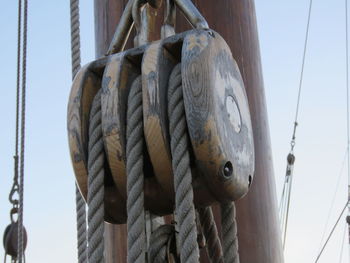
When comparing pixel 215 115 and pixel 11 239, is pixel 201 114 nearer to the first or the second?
pixel 215 115

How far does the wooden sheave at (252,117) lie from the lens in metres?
1.10

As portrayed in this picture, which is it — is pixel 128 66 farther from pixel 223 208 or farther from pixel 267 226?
pixel 267 226

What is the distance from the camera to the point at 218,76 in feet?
2.19

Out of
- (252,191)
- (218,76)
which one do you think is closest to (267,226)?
(252,191)

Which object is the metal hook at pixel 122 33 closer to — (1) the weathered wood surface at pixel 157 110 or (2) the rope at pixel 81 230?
Result: (1) the weathered wood surface at pixel 157 110

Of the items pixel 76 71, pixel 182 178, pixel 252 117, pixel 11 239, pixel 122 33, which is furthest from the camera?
pixel 11 239

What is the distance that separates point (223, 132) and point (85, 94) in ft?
0.55

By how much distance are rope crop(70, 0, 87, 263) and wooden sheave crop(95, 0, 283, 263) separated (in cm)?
14

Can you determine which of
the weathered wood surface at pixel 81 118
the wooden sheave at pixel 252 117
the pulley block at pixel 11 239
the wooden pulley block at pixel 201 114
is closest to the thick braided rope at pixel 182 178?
the wooden pulley block at pixel 201 114

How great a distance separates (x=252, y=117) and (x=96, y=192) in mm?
577

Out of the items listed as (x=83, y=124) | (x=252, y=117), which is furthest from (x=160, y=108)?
(x=252, y=117)

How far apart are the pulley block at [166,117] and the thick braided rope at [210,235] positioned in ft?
0.22

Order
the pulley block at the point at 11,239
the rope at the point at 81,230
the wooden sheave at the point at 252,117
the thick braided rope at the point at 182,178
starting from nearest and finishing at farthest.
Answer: the thick braided rope at the point at 182,178 → the rope at the point at 81,230 → the wooden sheave at the point at 252,117 → the pulley block at the point at 11,239

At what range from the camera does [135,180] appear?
643 millimetres
